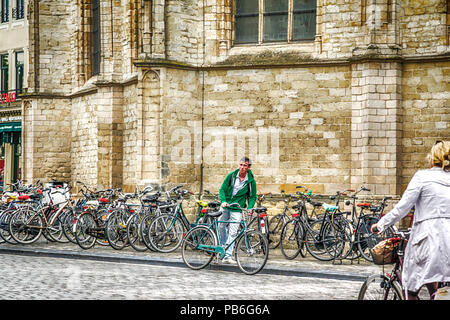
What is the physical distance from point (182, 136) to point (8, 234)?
15.9ft

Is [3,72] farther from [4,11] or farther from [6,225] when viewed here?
[6,225]

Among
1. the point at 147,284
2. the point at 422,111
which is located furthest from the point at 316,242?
the point at 422,111

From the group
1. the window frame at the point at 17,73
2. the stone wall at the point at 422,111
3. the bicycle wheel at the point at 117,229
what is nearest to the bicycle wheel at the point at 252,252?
the bicycle wheel at the point at 117,229

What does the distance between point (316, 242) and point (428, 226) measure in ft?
25.1

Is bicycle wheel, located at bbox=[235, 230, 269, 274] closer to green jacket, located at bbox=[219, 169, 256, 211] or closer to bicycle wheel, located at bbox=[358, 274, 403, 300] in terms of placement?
green jacket, located at bbox=[219, 169, 256, 211]

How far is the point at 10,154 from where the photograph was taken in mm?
34469

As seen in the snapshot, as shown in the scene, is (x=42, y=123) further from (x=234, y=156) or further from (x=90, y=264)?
(x=90, y=264)

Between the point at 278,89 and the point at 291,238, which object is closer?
the point at 291,238

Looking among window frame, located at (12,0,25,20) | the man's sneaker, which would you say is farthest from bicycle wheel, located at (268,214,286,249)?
window frame, located at (12,0,25,20)

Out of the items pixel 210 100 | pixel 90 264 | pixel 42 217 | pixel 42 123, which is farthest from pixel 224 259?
pixel 42 123

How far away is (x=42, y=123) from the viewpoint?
23.8 m

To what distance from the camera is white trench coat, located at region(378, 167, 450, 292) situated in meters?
5.61

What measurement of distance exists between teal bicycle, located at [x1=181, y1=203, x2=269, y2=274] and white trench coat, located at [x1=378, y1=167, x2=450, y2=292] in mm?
→ 5315

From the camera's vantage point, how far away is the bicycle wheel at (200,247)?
11648 millimetres
